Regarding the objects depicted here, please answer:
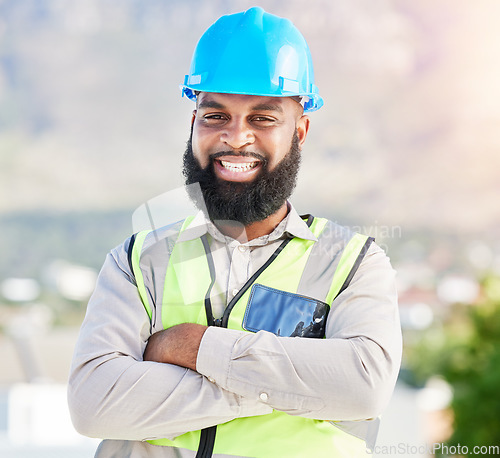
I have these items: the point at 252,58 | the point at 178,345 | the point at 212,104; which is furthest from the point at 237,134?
the point at 178,345

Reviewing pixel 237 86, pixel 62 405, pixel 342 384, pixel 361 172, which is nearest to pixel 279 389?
pixel 342 384

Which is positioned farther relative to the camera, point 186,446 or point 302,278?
point 302,278

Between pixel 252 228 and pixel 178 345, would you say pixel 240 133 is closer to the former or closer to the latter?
pixel 252 228

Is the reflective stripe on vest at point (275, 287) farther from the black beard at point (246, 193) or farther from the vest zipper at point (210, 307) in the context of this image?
the black beard at point (246, 193)

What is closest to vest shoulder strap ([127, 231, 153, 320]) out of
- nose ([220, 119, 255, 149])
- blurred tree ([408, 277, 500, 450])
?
nose ([220, 119, 255, 149])

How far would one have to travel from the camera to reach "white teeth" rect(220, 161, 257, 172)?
2012mm

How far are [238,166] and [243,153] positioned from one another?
5 centimetres

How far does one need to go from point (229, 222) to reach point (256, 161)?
0.70 feet

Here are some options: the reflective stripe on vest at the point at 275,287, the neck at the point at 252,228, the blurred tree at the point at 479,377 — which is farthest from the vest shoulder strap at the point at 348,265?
the blurred tree at the point at 479,377

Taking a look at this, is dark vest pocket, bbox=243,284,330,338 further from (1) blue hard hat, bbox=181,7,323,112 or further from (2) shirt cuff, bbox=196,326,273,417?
(1) blue hard hat, bbox=181,7,323,112

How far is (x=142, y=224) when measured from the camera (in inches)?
84.4

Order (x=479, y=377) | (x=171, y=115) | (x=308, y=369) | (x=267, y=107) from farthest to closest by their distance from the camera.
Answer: (x=171, y=115)
(x=479, y=377)
(x=267, y=107)
(x=308, y=369)

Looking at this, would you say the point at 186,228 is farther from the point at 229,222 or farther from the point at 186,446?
the point at 186,446

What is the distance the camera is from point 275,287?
192cm
